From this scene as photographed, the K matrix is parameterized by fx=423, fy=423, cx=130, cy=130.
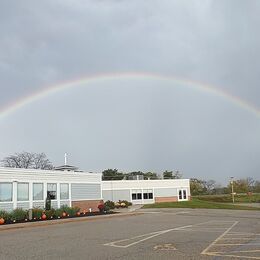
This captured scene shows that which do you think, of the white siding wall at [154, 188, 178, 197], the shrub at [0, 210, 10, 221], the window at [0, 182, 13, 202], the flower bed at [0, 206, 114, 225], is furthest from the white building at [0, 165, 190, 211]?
the white siding wall at [154, 188, 178, 197]

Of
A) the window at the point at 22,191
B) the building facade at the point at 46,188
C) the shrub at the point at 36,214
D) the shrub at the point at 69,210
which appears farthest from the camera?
the window at the point at 22,191

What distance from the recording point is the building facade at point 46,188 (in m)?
34.5

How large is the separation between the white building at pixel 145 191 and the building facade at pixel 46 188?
25.5m

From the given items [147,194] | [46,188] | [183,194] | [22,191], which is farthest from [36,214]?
[183,194]

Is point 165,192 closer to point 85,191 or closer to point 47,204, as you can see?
point 85,191

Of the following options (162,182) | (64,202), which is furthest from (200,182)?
(64,202)

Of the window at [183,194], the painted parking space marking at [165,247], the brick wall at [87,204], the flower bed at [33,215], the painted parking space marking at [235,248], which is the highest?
the window at [183,194]

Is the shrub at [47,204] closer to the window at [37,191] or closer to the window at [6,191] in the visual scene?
the window at [37,191]

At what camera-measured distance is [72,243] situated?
648 inches

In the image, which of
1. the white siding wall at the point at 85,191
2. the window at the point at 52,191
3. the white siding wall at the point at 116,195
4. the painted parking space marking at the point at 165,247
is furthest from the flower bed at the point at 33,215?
the white siding wall at the point at 116,195

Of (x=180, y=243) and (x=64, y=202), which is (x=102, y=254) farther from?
(x=64, y=202)

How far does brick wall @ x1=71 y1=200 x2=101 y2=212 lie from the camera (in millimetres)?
43903

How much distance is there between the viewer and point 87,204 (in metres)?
45.9

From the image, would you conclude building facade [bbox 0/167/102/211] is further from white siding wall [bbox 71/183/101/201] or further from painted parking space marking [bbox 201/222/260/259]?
painted parking space marking [bbox 201/222/260/259]
